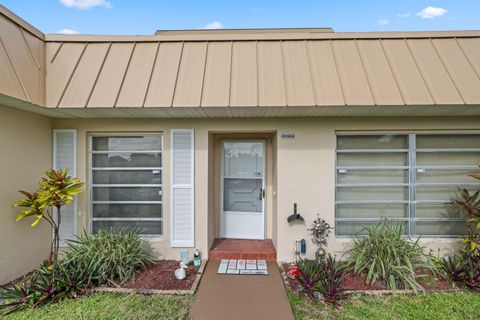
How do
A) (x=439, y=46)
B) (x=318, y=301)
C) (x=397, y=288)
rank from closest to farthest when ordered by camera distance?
(x=318, y=301)
(x=397, y=288)
(x=439, y=46)

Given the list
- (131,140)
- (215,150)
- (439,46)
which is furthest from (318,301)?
(439,46)

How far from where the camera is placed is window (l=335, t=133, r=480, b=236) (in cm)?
461

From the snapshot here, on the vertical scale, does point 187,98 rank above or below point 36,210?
above

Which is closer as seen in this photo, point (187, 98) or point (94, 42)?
point (187, 98)

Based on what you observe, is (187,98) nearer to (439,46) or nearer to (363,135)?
(363,135)

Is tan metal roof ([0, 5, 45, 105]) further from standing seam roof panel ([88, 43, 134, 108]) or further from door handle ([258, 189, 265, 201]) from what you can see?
door handle ([258, 189, 265, 201])

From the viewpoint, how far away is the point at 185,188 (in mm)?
4715

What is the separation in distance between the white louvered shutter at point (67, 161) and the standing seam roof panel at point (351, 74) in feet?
16.7

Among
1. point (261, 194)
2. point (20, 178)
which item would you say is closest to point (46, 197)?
point (20, 178)

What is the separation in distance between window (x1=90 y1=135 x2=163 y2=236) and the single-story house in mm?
22

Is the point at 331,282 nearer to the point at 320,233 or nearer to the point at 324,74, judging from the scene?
the point at 320,233

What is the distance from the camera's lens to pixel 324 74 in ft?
13.1

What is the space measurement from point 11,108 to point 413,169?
23.6 ft

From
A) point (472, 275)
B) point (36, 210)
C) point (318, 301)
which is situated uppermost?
point (36, 210)
